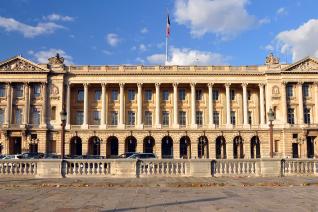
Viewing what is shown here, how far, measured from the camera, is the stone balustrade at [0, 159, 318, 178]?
24.7m

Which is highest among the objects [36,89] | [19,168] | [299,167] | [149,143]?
[36,89]

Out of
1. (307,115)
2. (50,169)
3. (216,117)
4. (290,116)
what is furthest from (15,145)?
(307,115)

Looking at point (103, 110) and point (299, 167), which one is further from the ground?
point (103, 110)

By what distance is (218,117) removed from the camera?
81.4m

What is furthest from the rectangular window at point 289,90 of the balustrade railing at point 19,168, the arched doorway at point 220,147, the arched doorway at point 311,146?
the balustrade railing at point 19,168

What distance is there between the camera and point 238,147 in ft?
261

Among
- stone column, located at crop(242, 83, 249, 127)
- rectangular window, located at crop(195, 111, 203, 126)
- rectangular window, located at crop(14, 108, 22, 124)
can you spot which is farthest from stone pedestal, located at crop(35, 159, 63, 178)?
stone column, located at crop(242, 83, 249, 127)

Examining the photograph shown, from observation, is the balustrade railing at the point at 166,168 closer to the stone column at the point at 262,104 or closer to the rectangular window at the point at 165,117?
the rectangular window at the point at 165,117

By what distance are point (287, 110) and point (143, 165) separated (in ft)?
193

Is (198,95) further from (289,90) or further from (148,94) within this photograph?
(289,90)

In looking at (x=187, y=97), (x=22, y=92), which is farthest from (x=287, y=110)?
(x=22, y=92)

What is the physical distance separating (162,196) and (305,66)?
6833cm

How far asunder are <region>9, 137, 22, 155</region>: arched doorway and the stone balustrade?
5222 cm

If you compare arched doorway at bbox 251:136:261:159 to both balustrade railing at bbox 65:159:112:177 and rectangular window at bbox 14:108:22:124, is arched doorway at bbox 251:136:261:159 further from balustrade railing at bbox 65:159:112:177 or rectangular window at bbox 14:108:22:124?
balustrade railing at bbox 65:159:112:177
